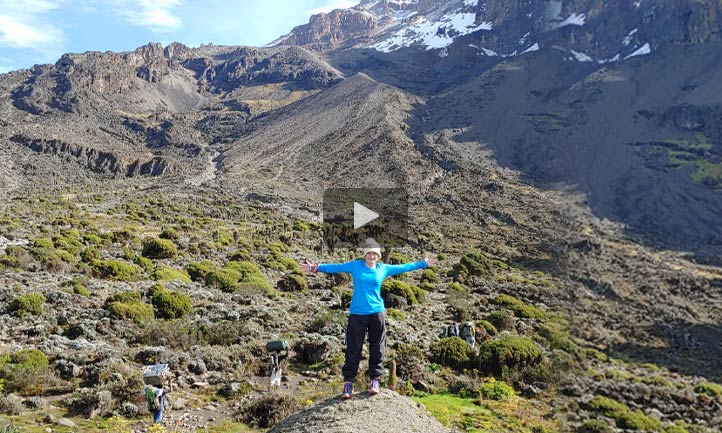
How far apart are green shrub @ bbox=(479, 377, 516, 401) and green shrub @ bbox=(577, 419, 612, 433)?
11.9 ft

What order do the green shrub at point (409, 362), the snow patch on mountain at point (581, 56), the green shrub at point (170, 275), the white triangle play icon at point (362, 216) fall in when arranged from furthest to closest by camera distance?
the snow patch on mountain at point (581, 56) < the green shrub at point (170, 275) < the white triangle play icon at point (362, 216) < the green shrub at point (409, 362)

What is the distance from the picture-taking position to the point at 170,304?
1524 centimetres

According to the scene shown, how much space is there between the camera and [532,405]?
374 inches

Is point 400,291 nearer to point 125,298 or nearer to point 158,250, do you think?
point 125,298

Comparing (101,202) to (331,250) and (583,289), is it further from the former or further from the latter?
(583,289)

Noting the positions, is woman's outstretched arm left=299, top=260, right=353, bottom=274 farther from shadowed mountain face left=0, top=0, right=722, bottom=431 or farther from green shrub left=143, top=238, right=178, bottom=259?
green shrub left=143, top=238, right=178, bottom=259

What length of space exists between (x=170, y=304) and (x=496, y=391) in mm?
10229

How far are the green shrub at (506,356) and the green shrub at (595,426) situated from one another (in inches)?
207

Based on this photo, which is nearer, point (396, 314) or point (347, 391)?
point (347, 391)

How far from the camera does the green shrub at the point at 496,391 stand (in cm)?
994

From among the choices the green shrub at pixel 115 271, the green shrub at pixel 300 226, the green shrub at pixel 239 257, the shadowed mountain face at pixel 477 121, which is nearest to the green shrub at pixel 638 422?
the green shrub at pixel 115 271

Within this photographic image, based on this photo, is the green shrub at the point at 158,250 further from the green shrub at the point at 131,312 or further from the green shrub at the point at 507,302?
the green shrub at the point at 507,302

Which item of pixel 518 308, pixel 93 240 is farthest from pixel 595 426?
pixel 93 240

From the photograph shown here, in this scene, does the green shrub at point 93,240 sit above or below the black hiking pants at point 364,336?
below
